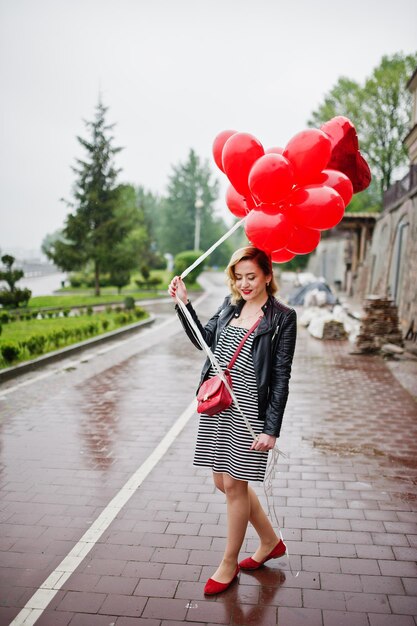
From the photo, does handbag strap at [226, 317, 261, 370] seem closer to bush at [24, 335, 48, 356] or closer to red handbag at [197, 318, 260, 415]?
red handbag at [197, 318, 260, 415]

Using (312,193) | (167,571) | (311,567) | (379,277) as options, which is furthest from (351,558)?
(379,277)

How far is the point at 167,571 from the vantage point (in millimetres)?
3311

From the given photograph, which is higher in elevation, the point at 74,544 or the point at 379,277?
the point at 379,277

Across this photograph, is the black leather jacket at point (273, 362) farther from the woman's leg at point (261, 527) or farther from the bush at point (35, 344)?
the bush at point (35, 344)

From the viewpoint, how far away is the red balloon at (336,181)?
3043 mm

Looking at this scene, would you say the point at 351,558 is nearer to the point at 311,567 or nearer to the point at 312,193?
the point at 311,567

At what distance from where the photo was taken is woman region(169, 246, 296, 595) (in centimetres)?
302

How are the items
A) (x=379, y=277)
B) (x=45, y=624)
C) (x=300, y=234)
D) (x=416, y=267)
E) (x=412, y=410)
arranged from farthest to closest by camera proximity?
(x=379, y=277) < (x=416, y=267) < (x=412, y=410) < (x=300, y=234) < (x=45, y=624)

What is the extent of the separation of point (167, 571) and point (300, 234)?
235 centimetres

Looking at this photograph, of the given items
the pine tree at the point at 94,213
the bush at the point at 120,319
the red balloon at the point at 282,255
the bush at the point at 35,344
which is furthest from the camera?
the pine tree at the point at 94,213

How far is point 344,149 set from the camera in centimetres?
316

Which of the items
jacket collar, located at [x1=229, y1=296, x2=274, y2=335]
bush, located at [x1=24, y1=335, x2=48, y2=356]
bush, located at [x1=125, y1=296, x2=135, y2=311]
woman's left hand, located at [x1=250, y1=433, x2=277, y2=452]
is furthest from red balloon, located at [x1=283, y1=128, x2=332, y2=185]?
bush, located at [x1=125, y1=296, x2=135, y2=311]

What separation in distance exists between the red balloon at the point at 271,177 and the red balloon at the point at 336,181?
207mm

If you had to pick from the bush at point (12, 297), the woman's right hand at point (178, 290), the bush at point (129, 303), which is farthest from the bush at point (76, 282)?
the woman's right hand at point (178, 290)
